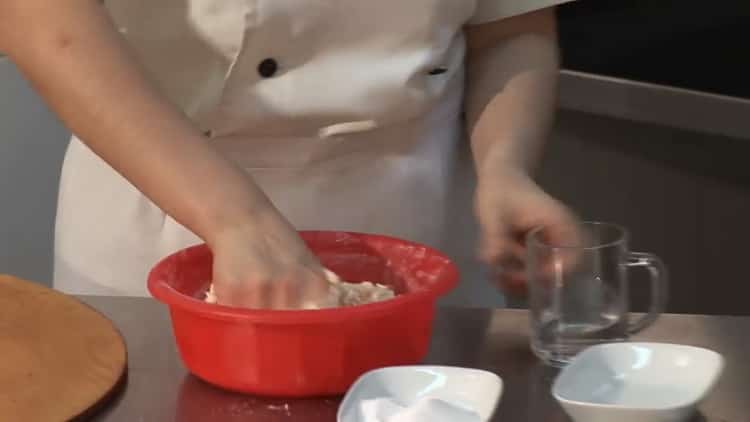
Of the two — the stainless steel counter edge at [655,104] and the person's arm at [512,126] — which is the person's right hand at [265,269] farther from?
the stainless steel counter edge at [655,104]

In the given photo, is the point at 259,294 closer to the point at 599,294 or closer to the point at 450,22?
the point at 599,294

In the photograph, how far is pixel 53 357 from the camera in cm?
65

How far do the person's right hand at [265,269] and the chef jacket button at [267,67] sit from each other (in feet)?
0.67

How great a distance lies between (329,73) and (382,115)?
0.05 metres

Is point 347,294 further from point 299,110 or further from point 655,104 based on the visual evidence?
point 655,104

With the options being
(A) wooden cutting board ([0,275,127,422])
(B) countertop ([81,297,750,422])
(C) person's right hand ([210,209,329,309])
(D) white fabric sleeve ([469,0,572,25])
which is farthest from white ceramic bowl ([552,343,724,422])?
(D) white fabric sleeve ([469,0,572,25])

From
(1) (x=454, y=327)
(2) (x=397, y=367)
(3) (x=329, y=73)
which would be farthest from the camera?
(3) (x=329, y=73)

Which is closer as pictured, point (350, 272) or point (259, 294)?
point (259, 294)

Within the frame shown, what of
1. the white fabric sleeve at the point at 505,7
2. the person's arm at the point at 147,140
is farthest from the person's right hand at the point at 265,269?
the white fabric sleeve at the point at 505,7

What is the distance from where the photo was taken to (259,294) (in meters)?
0.60

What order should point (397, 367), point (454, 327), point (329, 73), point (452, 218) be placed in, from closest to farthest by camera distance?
point (397, 367) < point (454, 327) < point (329, 73) < point (452, 218)

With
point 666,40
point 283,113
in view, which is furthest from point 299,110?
point 666,40

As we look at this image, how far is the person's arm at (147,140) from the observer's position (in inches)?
24.2

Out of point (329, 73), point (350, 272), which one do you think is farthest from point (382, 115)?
point (350, 272)
